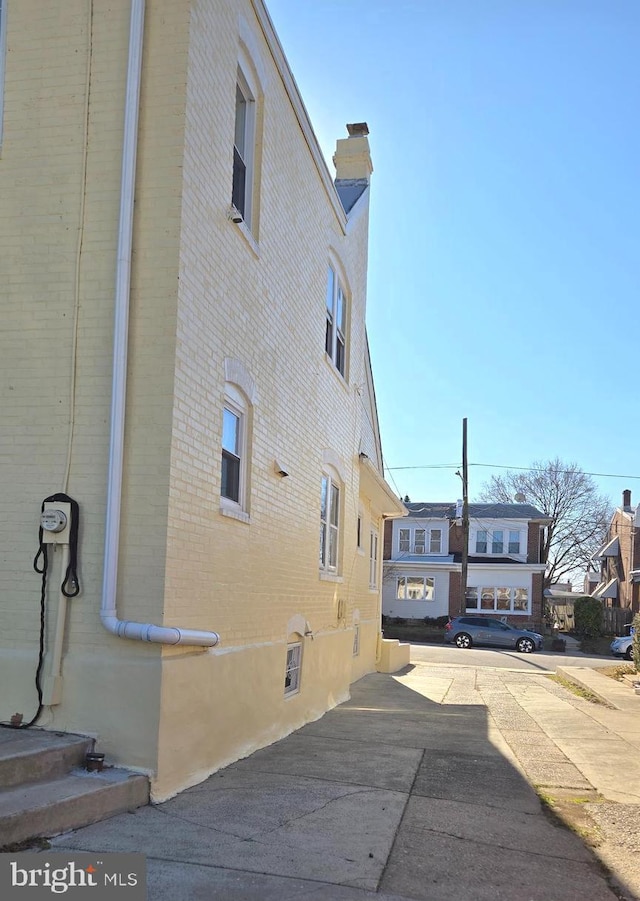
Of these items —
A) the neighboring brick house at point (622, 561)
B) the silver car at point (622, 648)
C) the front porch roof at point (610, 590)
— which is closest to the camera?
the silver car at point (622, 648)

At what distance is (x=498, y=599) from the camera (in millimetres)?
40938

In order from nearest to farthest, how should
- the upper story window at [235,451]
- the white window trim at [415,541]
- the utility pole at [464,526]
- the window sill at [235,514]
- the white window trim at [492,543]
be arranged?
the window sill at [235,514]
the upper story window at [235,451]
the utility pole at [464,526]
the white window trim at [492,543]
the white window trim at [415,541]

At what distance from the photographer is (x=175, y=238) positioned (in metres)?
6.20

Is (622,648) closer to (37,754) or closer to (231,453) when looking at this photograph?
(231,453)

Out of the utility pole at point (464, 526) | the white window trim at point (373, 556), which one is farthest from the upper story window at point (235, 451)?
the utility pole at point (464, 526)

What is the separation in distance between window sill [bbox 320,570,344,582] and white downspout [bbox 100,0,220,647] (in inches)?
193

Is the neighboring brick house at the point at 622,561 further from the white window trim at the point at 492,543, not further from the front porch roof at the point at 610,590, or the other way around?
the white window trim at the point at 492,543

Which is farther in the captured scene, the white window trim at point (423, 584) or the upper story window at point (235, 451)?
the white window trim at point (423, 584)

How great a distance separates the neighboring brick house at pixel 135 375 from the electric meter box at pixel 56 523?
0.12 m

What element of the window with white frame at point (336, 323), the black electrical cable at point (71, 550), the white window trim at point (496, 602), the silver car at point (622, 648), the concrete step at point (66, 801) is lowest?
the silver car at point (622, 648)

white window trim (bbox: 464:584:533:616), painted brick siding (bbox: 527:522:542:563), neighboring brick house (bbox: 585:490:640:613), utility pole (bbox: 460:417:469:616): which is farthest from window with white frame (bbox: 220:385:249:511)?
painted brick siding (bbox: 527:522:542:563)

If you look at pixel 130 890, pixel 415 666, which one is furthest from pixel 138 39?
pixel 415 666

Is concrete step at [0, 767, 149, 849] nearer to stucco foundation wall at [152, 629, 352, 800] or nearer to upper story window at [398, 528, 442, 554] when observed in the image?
stucco foundation wall at [152, 629, 352, 800]

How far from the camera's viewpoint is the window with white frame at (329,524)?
11.8 meters
